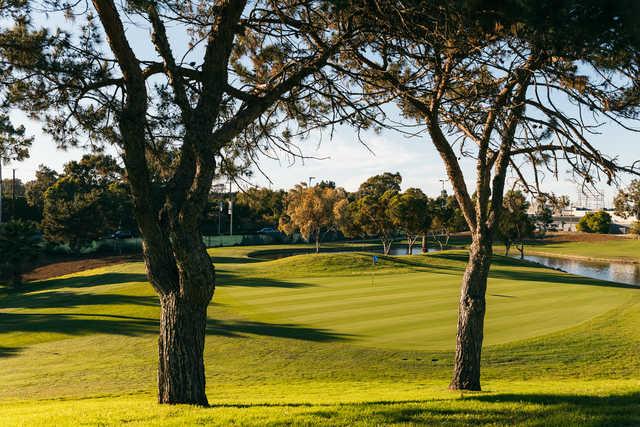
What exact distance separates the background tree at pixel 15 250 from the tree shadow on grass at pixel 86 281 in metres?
1.05

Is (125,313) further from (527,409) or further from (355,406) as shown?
(527,409)

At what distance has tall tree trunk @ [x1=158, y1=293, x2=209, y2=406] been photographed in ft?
24.0

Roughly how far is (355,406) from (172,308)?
2924mm

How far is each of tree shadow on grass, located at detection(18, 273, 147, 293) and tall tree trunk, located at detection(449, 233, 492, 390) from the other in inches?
868

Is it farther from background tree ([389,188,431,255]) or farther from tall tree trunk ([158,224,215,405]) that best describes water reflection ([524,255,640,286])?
tall tree trunk ([158,224,215,405])

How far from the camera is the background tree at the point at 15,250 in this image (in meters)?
28.7

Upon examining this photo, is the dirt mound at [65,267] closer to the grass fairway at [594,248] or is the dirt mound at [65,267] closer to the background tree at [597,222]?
the grass fairway at [594,248]

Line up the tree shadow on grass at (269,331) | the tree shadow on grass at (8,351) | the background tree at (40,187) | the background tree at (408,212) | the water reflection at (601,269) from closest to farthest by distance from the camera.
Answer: the tree shadow on grass at (8,351)
the tree shadow on grass at (269,331)
the water reflection at (601,269)
the background tree at (408,212)
the background tree at (40,187)

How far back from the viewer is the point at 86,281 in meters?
28.8

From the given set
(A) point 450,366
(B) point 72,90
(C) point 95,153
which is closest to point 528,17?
(B) point 72,90

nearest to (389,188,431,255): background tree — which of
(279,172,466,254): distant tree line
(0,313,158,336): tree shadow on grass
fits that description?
(279,172,466,254): distant tree line

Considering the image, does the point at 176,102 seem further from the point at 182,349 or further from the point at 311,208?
the point at 311,208

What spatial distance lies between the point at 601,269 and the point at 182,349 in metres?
51.9

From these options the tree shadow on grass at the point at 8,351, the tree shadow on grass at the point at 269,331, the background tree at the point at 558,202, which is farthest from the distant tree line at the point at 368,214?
the background tree at the point at 558,202
